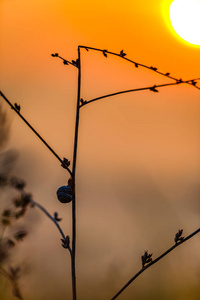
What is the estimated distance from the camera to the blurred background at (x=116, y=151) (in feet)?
7.56

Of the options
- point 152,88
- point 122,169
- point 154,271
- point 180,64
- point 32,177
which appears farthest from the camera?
point 122,169

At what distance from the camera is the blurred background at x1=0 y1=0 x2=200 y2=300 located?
7.56ft

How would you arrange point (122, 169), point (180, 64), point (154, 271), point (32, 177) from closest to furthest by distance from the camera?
point (32, 177) → point (154, 271) → point (180, 64) → point (122, 169)

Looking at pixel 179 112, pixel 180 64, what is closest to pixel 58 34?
pixel 180 64

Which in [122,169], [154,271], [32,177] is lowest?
[32,177]

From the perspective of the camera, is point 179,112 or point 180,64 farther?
point 179,112

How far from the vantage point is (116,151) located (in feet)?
9.91

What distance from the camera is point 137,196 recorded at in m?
2.76

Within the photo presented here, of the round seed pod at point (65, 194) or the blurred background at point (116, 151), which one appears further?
the blurred background at point (116, 151)

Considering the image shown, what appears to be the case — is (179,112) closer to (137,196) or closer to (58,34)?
(137,196)

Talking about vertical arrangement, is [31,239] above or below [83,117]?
below

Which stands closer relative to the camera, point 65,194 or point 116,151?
point 65,194

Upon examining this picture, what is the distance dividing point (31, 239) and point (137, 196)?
93 cm

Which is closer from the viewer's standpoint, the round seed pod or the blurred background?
the round seed pod
